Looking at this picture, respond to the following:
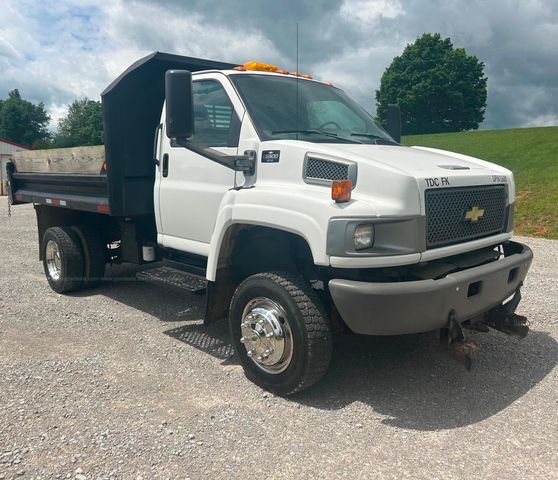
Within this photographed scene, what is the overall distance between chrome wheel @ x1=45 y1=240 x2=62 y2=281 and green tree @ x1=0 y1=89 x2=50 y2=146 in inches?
3671

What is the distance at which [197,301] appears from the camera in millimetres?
6324

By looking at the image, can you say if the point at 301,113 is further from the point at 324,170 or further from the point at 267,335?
the point at 267,335

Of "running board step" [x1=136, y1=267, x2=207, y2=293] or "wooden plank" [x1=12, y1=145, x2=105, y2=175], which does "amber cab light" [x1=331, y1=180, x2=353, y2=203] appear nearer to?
"running board step" [x1=136, y1=267, x2=207, y2=293]

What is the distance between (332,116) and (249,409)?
2607 mm

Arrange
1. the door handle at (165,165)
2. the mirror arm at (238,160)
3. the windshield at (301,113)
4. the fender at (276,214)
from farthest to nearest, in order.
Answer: the door handle at (165,165) < the windshield at (301,113) < the mirror arm at (238,160) < the fender at (276,214)

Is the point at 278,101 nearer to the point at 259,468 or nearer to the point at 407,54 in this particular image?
the point at 259,468

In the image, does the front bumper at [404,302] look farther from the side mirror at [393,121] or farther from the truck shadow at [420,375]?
the side mirror at [393,121]

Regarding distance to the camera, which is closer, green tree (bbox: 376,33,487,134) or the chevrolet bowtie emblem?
the chevrolet bowtie emblem

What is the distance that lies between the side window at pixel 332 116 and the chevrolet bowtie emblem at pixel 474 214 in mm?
1382

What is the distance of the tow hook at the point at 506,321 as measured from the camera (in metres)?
4.27

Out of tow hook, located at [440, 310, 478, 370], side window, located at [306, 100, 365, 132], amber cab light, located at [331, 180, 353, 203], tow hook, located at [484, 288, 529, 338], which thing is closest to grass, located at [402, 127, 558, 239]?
tow hook, located at [484, 288, 529, 338]

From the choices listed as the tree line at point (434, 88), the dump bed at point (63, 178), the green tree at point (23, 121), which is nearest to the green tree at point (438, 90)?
the tree line at point (434, 88)

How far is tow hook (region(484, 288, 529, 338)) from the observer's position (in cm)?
427

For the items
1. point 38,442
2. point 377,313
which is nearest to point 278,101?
point 377,313
